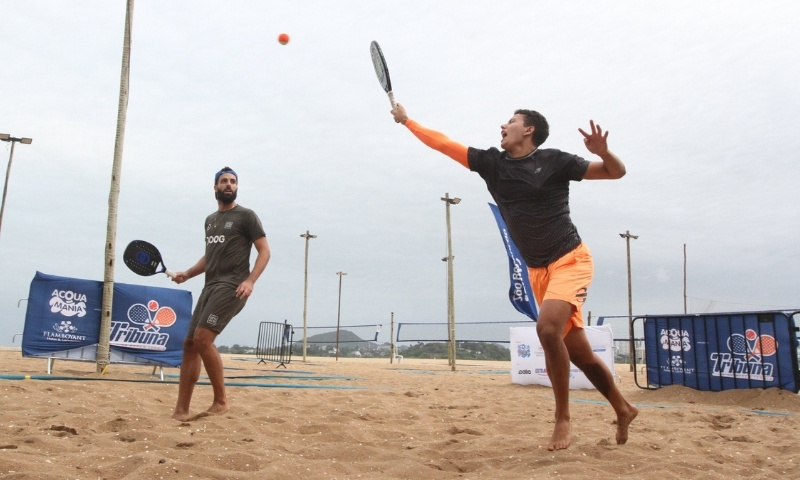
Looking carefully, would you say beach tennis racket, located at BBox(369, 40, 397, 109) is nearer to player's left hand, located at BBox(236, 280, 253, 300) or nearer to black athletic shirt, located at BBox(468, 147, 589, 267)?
black athletic shirt, located at BBox(468, 147, 589, 267)

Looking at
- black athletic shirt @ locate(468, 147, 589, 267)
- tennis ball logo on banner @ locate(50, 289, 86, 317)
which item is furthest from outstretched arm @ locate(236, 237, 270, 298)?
tennis ball logo on banner @ locate(50, 289, 86, 317)

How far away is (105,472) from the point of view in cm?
286

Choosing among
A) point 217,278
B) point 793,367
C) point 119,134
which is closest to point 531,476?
point 217,278

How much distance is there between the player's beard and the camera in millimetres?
5168

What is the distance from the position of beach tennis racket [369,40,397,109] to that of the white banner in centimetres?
654

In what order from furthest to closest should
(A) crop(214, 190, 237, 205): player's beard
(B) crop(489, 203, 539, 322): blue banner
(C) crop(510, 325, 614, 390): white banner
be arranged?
1. (B) crop(489, 203, 539, 322): blue banner
2. (C) crop(510, 325, 614, 390): white banner
3. (A) crop(214, 190, 237, 205): player's beard

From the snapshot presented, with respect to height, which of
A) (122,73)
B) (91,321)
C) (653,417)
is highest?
(122,73)

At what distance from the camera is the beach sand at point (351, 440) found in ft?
10.1

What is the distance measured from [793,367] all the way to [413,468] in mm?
7140

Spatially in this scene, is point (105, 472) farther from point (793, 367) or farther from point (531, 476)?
point (793, 367)

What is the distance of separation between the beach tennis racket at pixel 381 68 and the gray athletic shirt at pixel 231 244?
1.46 meters

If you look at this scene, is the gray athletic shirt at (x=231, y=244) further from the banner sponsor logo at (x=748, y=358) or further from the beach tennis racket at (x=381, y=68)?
the banner sponsor logo at (x=748, y=358)

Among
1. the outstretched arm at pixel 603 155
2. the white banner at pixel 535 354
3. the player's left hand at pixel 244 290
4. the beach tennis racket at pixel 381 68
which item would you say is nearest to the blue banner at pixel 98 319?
the player's left hand at pixel 244 290

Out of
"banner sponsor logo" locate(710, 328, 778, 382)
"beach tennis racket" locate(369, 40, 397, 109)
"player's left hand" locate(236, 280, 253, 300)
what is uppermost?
"beach tennis racket" locate(369, 40, 397, 109)
